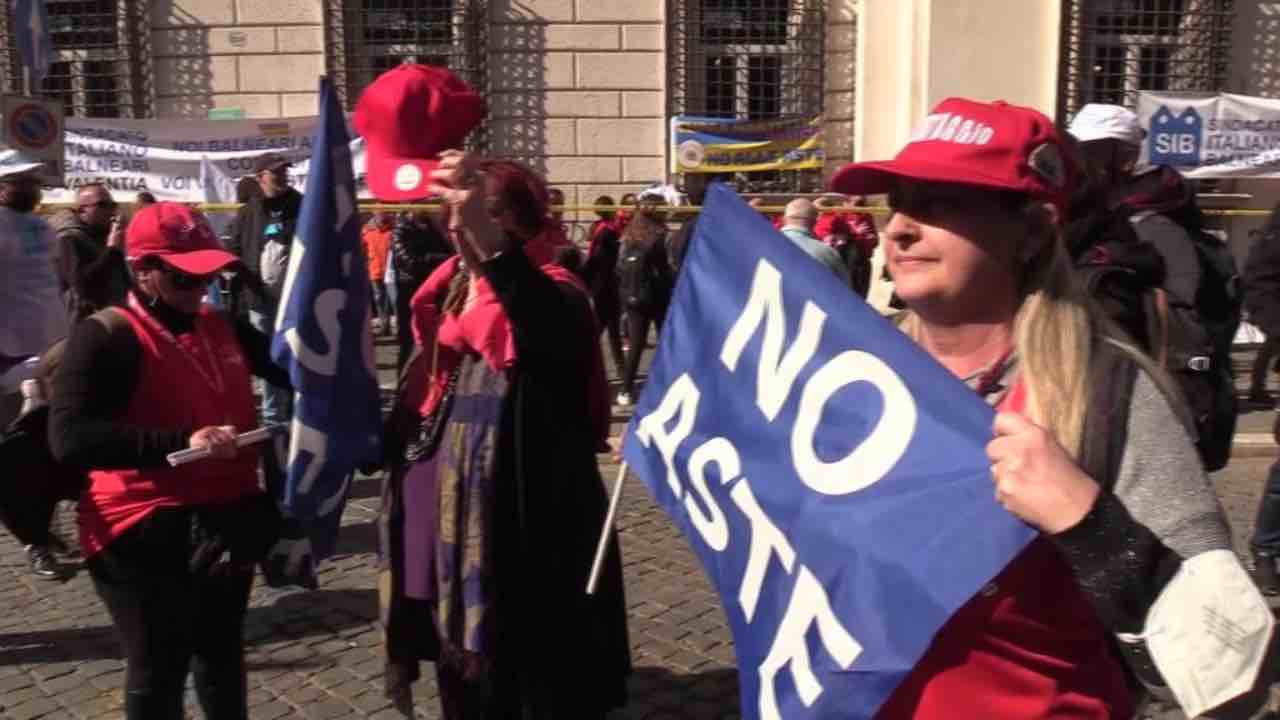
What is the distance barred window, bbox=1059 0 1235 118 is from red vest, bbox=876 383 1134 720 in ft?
41.2

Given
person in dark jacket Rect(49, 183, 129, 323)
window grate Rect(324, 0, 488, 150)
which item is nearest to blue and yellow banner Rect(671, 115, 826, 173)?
window grate Rect(324, 0, 488, 150)

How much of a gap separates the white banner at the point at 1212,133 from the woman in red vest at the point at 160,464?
11.0 m

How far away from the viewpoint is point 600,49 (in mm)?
13414

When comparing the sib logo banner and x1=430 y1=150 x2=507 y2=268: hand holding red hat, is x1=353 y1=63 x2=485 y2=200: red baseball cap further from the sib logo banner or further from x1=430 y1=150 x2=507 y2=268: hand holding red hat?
the sib logo banner

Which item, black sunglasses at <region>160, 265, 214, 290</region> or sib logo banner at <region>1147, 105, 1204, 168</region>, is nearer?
→ black sunglasses at <region>160, 265, 214, 290</region>

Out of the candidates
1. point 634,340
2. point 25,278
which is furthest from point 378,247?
point 25,278

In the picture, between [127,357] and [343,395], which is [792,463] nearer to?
[343,395]

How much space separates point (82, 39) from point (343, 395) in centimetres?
1313

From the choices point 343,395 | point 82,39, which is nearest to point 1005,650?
point 343,395

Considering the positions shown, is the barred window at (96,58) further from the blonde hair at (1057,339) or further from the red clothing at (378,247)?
the blonde hair at (1057,339)

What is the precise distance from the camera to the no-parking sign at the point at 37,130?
8320 mm

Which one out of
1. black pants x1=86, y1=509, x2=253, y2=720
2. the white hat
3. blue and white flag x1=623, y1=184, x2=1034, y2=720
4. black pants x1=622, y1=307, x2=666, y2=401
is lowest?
black pants x1=622, y1=307, x2=666, y2=401

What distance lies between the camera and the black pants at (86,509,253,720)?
2908mm

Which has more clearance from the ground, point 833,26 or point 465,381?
point 833,26
